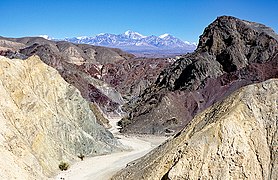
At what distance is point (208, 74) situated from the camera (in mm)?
79125

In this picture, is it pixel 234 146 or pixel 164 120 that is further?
pixel 164 120

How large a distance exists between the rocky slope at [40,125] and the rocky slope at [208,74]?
21102 mm

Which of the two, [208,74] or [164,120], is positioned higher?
[208,74]

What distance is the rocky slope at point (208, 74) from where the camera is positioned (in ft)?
229

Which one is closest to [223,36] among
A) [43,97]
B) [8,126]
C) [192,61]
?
[192,61]

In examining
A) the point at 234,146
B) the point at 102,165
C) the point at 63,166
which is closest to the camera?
the point at 234,146

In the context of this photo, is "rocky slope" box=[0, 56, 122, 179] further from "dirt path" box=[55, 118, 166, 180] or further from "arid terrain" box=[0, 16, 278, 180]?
"dirt path" box=[55, 118, 166, 180]

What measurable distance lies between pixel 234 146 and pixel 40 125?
2071 centimetres

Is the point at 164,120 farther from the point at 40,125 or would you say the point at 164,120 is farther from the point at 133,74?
the point at 133,74

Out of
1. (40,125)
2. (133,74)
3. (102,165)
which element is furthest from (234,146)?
(133,74)

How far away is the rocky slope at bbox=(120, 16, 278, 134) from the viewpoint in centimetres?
6975

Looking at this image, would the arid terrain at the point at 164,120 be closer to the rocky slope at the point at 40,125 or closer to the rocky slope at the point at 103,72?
the rocky slope at the point at 40,125

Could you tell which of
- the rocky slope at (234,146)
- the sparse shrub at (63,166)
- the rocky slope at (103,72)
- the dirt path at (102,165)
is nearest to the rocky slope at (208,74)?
the rocky slope at (103,72)

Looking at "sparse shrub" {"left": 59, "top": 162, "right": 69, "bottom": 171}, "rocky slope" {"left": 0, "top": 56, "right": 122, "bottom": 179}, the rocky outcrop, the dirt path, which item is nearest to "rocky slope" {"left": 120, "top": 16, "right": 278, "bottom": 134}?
the dirt path
